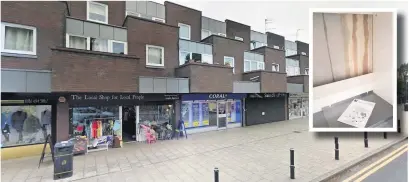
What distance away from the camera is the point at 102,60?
7910mm

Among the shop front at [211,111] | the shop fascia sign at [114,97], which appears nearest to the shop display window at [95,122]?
the shop fascia sign at [114,97]

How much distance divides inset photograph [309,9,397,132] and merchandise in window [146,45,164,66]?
6968mm

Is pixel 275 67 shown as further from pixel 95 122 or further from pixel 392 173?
pixel 95 122

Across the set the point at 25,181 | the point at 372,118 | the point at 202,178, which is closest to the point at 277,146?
the point at 372,118

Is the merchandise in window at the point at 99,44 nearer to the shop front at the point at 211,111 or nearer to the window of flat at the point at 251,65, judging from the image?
the shop front at the point at 211,111

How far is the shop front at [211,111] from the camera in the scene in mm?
12398

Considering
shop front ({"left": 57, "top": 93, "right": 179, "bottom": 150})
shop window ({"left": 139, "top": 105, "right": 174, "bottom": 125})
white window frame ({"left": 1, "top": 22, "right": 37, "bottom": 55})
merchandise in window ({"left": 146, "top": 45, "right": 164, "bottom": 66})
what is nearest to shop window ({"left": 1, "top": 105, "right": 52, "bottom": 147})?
shop front ({"left": 57, "top": 93, "right": 179, "bottom": 150})

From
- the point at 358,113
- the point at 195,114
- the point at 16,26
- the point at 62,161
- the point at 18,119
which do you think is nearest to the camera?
the point at 62,161

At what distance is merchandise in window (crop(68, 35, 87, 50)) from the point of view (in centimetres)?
879

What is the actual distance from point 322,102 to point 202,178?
4.52 metres

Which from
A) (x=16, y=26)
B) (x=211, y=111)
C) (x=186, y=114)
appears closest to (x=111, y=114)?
(x=186, y=114)

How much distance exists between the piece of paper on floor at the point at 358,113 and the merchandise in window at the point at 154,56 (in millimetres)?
8126

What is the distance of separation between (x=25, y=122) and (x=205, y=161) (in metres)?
6.90

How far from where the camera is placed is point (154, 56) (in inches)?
428
